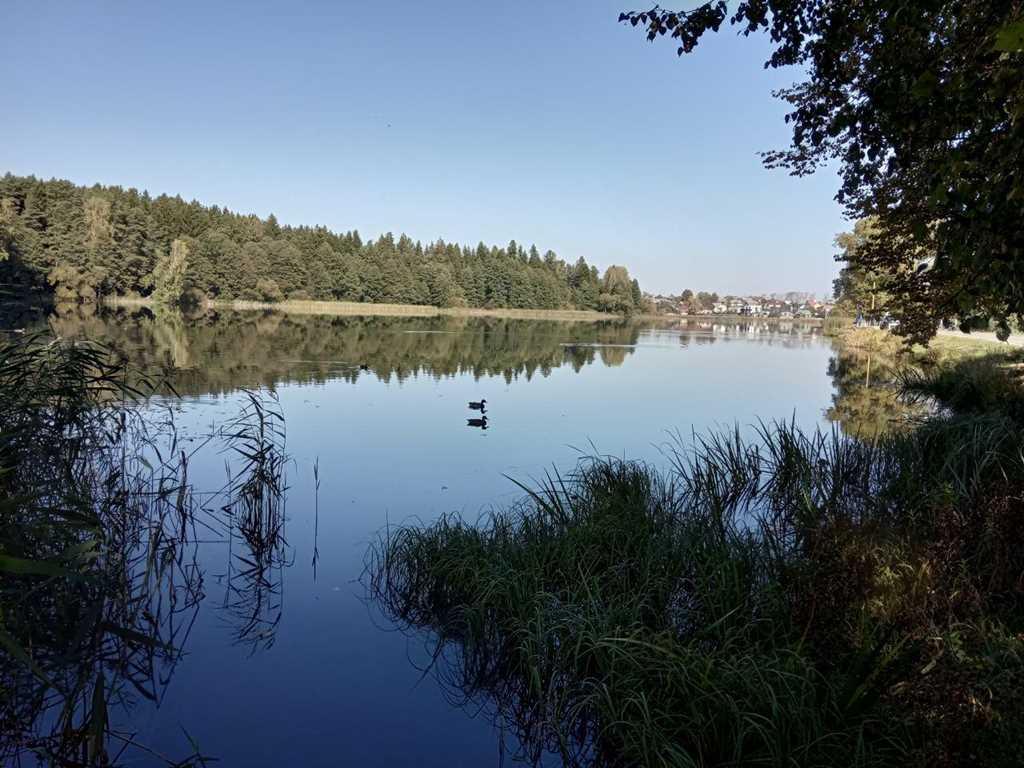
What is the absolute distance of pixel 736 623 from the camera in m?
4.89

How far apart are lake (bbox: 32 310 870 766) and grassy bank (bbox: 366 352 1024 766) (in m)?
0.50

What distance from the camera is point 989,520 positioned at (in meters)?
4.97

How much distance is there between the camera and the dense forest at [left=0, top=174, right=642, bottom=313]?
59.6m

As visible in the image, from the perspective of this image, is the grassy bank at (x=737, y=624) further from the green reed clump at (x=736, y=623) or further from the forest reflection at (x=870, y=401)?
the forest reflection at (x=870, y=401)

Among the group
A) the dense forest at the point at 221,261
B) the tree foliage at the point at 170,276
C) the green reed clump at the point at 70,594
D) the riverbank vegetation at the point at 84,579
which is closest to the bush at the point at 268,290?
the dense forest at the point at 221,261

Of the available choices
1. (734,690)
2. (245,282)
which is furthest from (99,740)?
(245,282)

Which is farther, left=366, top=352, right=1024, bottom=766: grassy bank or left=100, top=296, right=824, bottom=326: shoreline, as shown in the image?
left=100, top=296, right=824, bottom=326: shoreline

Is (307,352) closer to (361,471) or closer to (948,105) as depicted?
(361,471)

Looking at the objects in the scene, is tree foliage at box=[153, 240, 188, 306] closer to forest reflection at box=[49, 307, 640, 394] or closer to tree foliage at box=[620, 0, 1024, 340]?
forest reflection at box=[49, 307, 640, 394]

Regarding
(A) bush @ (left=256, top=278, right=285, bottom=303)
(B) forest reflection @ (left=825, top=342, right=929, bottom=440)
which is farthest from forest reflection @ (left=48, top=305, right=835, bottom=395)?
(A) bush @ (left=256, top=278, right=285, bottom=303)

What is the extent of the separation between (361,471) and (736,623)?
26.1ft

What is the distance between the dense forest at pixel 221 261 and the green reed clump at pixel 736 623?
139 feet

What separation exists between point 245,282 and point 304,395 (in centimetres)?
6519

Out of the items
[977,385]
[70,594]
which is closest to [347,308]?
[977,385]
